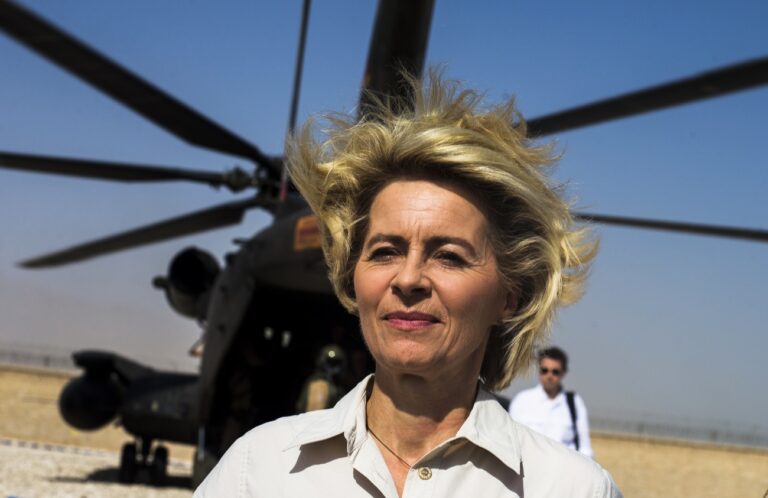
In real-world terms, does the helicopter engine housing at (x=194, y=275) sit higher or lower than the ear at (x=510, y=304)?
higher

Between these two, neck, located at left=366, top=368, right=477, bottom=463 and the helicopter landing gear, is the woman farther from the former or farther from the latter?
the helicopter landing gear

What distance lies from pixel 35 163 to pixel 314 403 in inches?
113

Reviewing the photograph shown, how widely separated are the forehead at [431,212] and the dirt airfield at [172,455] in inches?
436

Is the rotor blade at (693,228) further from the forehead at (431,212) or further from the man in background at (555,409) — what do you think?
the forehead at (431,212)

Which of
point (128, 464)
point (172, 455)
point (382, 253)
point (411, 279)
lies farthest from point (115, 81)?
point (172, 455)

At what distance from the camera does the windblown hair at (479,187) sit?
Result: 5.36 feet

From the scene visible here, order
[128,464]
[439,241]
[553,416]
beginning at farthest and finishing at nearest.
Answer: [128,464] → [553,416] → [439,241]

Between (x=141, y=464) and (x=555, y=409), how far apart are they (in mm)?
6961

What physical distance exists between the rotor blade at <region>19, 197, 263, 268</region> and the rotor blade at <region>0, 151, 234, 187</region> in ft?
1.36

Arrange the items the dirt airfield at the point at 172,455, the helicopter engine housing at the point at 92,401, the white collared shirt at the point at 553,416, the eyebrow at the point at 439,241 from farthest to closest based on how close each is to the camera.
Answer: the dirt airfield at the point at 172,455 → the helicopter engine housing at the point at 92,401 → the white collared shirt at the point at 553,416 → the eyebrow at the point at 439,241

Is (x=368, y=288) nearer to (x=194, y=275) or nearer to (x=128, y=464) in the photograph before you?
(x=194, y=275)

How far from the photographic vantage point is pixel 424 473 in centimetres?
150

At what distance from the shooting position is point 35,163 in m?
7.72

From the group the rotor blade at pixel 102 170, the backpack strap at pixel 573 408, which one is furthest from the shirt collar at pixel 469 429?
the rotor blade at pixel 102 170
